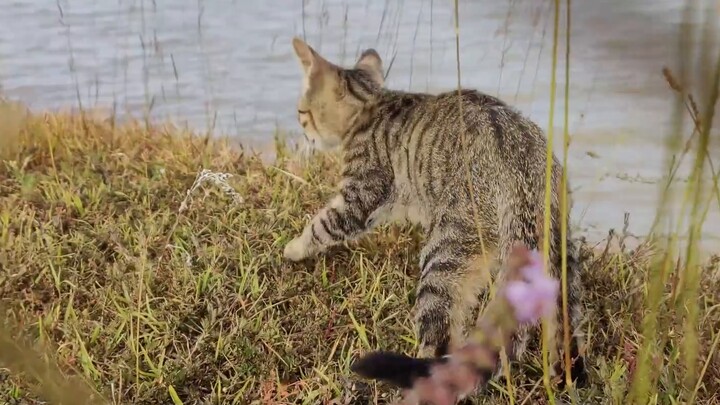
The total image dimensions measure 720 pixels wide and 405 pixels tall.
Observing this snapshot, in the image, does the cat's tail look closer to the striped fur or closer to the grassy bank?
the striped fur

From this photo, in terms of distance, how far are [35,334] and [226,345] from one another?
44 cm

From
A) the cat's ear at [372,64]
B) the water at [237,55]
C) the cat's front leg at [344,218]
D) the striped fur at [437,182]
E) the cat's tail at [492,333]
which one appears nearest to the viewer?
the cat's tail at [492,333]

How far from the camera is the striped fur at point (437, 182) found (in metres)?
1.72

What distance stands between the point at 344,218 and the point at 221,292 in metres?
0.38

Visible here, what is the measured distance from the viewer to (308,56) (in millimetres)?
2391

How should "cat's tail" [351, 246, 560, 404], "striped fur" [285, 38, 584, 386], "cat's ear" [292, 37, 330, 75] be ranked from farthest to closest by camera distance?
"cat's ear" [292, 37, 330, 75]
"striped fur" [285, 38, 584, 386]
"cat's tail" [351, 246, 560, 404]

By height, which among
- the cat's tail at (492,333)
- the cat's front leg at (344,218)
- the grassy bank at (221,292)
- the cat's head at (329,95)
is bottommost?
the grassy bank at (221,292)

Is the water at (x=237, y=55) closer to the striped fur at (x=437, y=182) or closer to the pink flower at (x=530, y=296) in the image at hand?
the striped fur at (x=437, y=182)

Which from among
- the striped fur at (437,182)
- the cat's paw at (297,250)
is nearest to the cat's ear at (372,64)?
the striped fur at (437,182)

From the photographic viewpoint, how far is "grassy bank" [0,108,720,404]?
5.77ft

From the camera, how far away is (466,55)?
9.20 feet

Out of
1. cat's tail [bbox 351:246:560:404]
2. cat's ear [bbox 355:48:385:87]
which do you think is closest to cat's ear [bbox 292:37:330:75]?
cat's ear [bbox 355:48:385:87]

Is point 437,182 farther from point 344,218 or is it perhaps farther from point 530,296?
point 530,296

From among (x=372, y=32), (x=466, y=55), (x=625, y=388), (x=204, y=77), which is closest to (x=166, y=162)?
(x=204, y=77)
